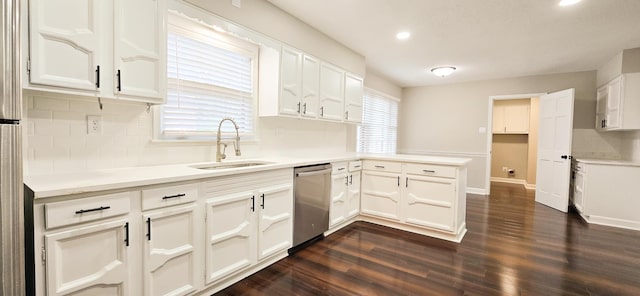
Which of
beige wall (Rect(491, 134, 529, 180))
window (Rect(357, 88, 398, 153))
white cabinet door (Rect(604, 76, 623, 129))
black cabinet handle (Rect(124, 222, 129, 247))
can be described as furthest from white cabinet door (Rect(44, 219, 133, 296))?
beige wall (Rect(491, 134, 529, 180))

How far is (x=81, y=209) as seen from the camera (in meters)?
1.32

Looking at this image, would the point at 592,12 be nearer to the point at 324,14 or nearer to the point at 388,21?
the point at 388,21

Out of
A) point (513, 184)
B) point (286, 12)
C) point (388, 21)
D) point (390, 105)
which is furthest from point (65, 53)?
point (513, 184)

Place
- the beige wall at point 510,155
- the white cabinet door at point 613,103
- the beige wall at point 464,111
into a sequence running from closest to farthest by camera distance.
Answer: the white cabinet door at point 613,103
the beige wall at point 464,111
the beige wall at point 510,155

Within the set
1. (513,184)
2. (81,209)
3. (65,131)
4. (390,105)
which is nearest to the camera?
(81,209)

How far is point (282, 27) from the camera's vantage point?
115 inches

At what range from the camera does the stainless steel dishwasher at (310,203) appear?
2.65 meters

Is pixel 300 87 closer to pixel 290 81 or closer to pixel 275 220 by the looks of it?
pixel 290 81

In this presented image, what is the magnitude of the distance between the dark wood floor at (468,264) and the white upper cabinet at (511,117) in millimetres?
3584

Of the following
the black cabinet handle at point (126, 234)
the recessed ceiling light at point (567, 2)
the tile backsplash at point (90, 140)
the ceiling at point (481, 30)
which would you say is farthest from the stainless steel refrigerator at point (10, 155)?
the recessed ceiling light at point (567, 2)

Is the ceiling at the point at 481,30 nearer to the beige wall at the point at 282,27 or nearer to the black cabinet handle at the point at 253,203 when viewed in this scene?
the beige wall at the point at 282,27

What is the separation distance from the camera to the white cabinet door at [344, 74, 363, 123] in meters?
3.89

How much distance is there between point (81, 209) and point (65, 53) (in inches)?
32.2

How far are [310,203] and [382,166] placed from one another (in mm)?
1191
